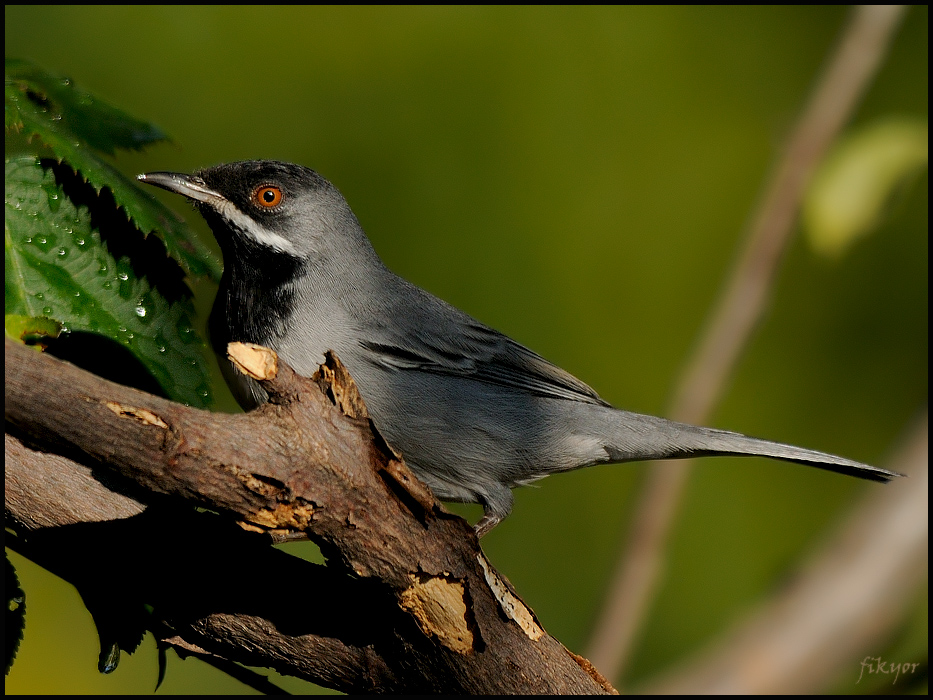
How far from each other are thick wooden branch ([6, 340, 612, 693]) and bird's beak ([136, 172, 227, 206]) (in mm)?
1544

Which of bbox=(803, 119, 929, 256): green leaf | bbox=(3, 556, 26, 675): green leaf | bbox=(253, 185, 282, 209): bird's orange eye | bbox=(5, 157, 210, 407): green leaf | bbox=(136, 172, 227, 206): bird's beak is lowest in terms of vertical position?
bbox=(3, 556, 26, 675): green leaf

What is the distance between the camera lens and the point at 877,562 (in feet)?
13.1

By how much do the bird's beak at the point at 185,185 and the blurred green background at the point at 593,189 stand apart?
2508 mm

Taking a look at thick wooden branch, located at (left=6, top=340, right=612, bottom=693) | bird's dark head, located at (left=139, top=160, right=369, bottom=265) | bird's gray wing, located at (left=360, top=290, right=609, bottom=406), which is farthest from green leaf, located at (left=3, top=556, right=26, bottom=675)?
bird's dark head, located at (left=139, top=160, right=369, bottom=265)

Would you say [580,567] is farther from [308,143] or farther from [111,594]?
[111,594]

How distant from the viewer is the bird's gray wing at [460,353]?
141 inches

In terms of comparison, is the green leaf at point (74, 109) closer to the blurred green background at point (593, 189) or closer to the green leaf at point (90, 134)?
the green leaf at point (90, 134)

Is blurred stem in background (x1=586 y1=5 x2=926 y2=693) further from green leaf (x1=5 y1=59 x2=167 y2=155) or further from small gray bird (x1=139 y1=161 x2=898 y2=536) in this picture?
green leaf (x1=5 y1=59 x2=167 y2=155)

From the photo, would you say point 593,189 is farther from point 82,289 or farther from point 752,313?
point 82,289

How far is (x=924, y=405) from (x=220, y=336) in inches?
140

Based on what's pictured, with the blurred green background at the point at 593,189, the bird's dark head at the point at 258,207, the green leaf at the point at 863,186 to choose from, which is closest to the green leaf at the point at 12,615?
the bird's dark head at the point at 258,207

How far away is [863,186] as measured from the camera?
11.4 feet

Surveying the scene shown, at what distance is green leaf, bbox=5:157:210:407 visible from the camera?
247cm

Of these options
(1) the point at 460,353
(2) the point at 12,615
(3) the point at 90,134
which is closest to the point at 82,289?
(3) the point at 90,134
